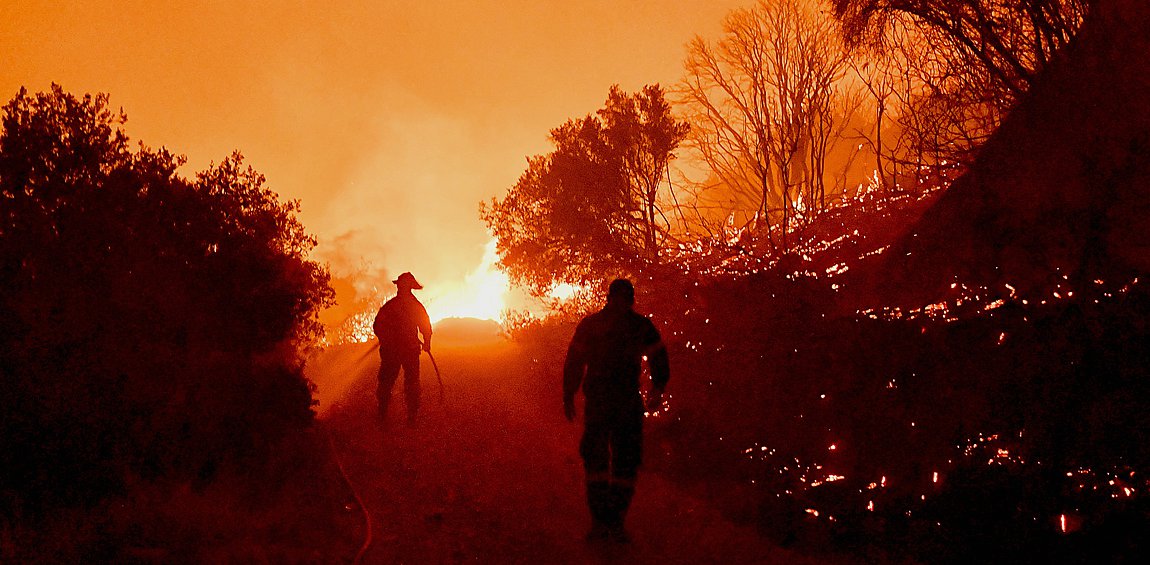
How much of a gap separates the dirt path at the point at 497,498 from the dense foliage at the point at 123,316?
134 centimetres

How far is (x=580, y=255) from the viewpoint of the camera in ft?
50.7

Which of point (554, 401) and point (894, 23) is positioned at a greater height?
point (894, 23)

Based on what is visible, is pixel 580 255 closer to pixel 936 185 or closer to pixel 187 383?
pixel 936 185

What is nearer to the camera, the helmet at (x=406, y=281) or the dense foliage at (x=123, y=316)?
the dense foliage at (x=123, y=316)

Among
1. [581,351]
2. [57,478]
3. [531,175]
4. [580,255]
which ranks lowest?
[57,478]

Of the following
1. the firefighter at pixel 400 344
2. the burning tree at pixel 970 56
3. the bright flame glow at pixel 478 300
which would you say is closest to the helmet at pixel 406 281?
the firefighter at pixel 400 344

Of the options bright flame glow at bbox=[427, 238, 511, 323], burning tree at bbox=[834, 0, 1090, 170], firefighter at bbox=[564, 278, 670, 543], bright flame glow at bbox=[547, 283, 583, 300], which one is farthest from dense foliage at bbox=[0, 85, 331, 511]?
bright flame glow at bbox=[427, 238, 511, 323]

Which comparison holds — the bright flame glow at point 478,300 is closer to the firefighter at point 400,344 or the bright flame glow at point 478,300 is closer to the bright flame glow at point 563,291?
the bright flame glow at point 563,291

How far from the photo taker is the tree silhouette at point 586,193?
15.6 metres

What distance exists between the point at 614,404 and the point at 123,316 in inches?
157

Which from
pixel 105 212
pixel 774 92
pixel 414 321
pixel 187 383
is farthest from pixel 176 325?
pixel 774 92

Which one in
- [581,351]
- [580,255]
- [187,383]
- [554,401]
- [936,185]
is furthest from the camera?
[580,255]

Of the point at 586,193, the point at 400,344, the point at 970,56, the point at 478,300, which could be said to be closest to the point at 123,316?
the point at 400,344

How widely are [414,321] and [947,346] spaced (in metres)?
6.41
